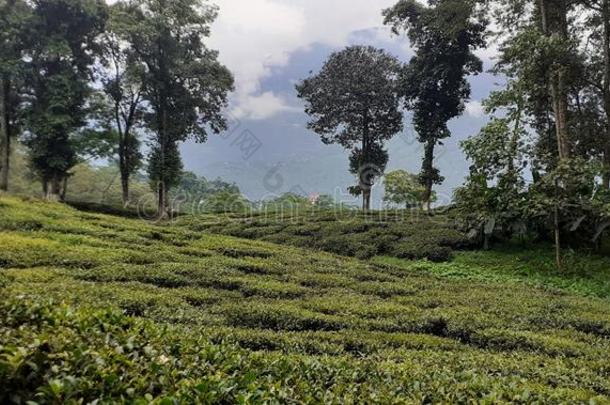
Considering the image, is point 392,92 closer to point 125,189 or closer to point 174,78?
point 174,78

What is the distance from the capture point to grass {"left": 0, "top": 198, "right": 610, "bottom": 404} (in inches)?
112

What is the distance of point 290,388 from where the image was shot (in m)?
3.25

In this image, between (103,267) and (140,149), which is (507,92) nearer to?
(103,267)

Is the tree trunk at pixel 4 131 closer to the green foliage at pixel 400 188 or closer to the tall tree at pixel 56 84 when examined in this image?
the tall tree at pixel 56 84

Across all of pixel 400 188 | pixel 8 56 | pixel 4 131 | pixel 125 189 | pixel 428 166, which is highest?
pixel 8 56

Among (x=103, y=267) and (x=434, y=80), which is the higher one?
(x=434, y=80)

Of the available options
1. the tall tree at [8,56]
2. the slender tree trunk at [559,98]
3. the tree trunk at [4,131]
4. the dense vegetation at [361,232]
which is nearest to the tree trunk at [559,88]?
the slender tree trunk at [559,98]

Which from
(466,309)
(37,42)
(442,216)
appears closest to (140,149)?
(37,42)

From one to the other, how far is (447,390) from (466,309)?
16.2ft

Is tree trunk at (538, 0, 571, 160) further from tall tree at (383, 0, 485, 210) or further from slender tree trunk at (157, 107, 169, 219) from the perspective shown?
slender tree trunk at (157, 107, 169, 219)

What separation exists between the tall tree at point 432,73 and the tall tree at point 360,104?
3265 mm

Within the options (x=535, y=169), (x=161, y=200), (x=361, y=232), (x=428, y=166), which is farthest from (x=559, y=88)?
(x=161, y=200)

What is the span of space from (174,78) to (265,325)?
1038 inches

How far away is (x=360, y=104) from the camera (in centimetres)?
3297
